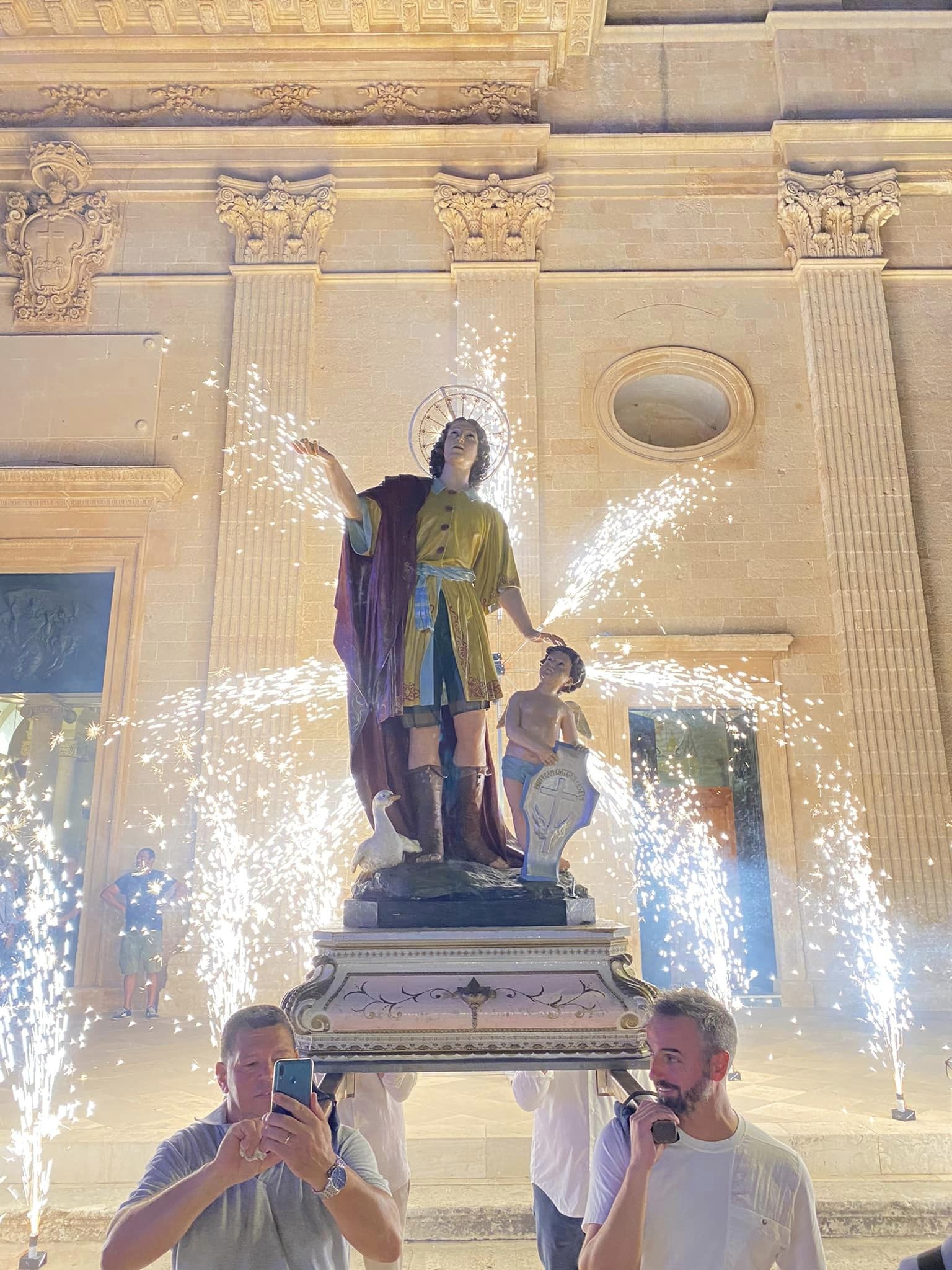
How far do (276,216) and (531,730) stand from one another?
9635 millimetres

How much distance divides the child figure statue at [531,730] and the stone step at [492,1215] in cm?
187

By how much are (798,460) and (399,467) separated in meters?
4.56

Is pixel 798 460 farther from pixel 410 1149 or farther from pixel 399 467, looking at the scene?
pixel 410 1149

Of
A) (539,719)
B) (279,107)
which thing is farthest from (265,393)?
(539,719)

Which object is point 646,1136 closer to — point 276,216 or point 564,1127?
point 564,1127

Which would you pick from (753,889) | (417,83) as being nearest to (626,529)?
(753,889)

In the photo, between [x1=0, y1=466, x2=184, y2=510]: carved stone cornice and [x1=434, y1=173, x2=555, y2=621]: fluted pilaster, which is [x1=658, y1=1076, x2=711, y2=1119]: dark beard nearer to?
[x1=434, y1=173, x2=555, y2=621]: fluted pilaster

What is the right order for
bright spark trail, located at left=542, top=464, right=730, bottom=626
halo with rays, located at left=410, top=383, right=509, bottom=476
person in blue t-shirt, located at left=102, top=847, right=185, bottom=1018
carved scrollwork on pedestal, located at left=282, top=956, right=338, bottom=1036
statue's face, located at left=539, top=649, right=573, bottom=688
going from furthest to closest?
1. bright spark trail, located at left=542, top=464, right=730, bottom=626
2. person in blue t-shirt, located at left=102, top=847, right=185, bottom=1018
3. halo with rays, located at left=410, top=383, right=509, bottom=476
4. statue's face, located at left=539, top=649, right=573, bottom=688
5. carved scrollwork on pedestal, located at left=282, top=956, right=338, bottom=1036

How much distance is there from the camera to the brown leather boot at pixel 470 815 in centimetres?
351

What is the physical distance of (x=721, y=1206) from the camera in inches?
72.9

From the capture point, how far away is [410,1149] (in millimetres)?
4574

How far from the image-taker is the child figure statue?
139 inches

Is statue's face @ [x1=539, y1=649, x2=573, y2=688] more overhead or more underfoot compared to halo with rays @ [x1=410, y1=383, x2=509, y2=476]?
more underfoot

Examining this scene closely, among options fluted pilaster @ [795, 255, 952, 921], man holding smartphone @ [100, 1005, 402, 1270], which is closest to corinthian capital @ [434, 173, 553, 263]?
fluted pilaster @ [795, 255, 952, 921]
